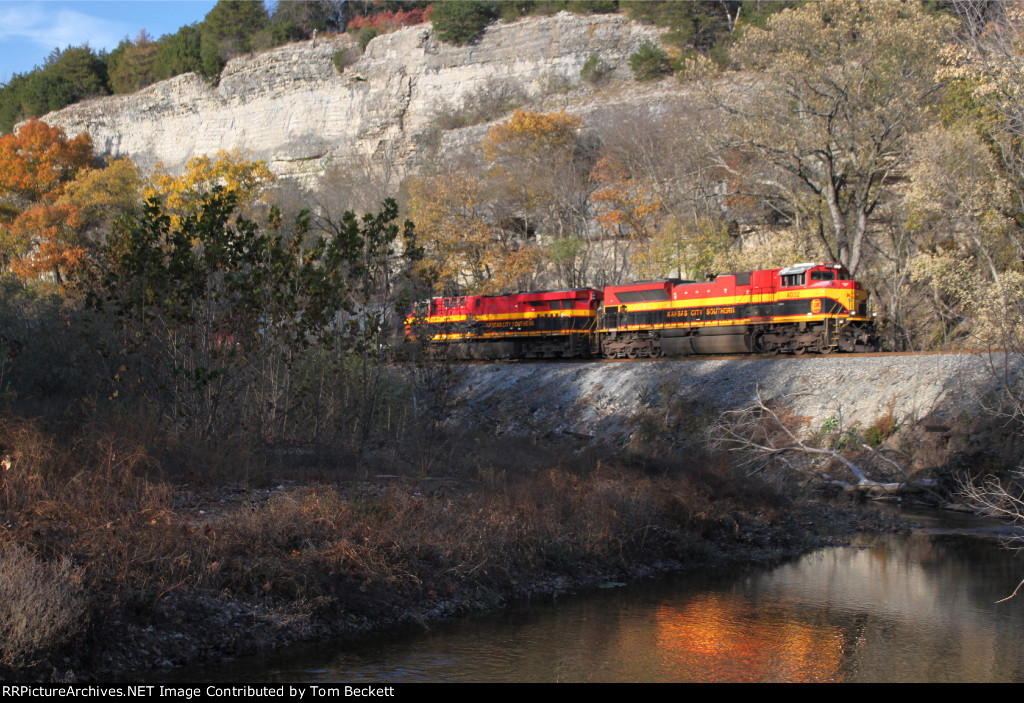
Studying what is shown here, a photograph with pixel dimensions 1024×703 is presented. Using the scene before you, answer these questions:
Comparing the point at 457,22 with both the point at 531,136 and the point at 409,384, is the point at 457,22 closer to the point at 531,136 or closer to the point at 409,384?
the point at 531,136

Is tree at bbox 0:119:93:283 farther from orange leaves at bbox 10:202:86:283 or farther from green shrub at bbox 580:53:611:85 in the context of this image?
green shrub at bbox 580:53:611:85

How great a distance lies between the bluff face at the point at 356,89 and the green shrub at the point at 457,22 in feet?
2.95

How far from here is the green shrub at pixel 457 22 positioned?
7762 cm

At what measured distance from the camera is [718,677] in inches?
367

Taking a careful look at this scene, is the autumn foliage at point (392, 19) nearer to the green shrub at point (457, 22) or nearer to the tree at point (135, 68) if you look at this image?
the green shrub at point (457, 22)

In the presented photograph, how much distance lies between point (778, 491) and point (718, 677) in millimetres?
9844

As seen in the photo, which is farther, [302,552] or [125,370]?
[125,370]

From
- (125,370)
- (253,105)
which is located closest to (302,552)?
(125,370)

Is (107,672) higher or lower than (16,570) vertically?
lower

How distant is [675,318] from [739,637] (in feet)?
71.4

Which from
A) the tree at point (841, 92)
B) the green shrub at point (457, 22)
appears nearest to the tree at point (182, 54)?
the green shrub at point (457, 22)

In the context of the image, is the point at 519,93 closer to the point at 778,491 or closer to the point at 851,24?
the point at 851,24

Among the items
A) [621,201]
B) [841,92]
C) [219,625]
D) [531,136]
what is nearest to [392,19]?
[531,136]

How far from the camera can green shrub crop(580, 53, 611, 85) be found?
71188 mm
